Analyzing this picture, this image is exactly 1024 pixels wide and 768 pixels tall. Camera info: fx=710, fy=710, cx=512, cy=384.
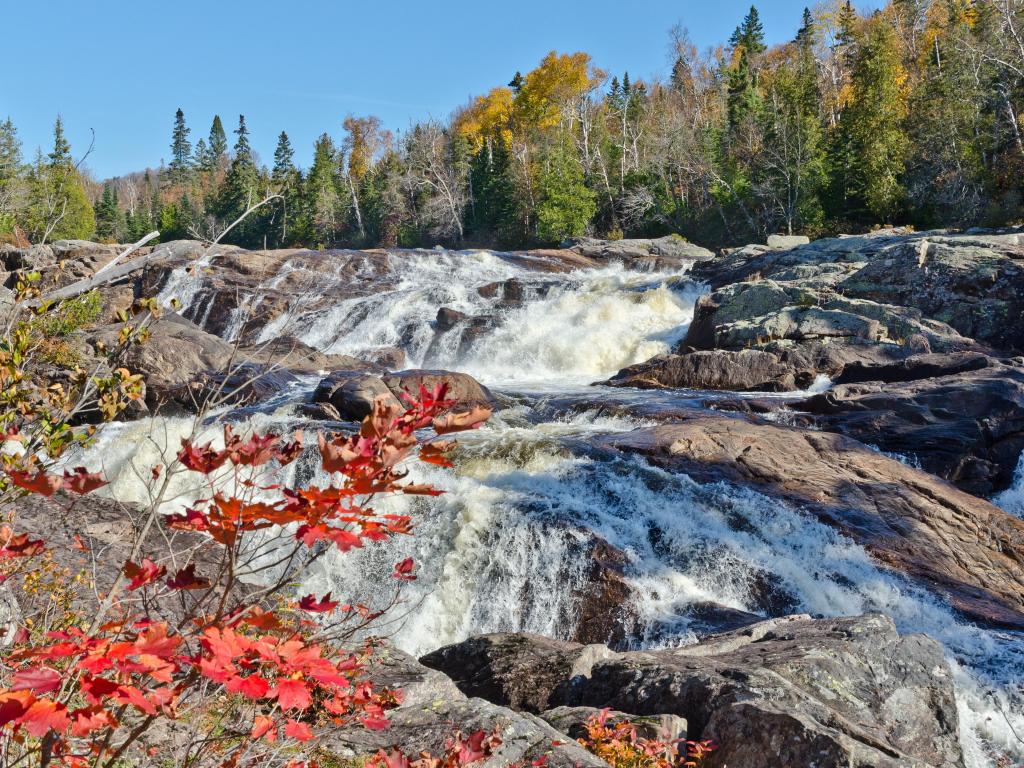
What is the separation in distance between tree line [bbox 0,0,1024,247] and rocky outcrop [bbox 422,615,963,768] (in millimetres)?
11532

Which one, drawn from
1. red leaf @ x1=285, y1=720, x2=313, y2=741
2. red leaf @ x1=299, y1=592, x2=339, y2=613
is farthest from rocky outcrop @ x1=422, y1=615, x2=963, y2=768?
red leaf @ x1=285, y1=720, x2=313, y2=741

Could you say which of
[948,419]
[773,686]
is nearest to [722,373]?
[948,419]

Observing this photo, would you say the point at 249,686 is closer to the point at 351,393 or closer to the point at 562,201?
the point at 351,393

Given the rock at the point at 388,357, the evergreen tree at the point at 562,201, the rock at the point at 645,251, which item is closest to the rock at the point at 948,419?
the rock at the point at 388,357

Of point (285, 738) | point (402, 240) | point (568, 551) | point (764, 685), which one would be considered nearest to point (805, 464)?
point (568, 551)

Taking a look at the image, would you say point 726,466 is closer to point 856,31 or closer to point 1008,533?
point 1008,533

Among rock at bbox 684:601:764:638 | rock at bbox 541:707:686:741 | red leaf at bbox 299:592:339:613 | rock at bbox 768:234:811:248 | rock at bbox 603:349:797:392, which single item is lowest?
rock at bbox 684:601:764:638

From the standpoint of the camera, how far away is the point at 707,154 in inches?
1412

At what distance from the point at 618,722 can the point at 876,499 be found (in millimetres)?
5982

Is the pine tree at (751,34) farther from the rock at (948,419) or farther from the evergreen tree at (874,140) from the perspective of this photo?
the rock at (948,419)

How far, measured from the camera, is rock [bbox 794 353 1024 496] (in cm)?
989

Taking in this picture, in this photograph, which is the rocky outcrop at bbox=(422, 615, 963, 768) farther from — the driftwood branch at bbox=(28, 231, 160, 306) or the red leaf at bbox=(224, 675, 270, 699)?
the driftwood branch at bbox=(28, 231, 160, 306)

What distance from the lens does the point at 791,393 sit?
1354cm

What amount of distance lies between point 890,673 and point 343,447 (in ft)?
14.1
